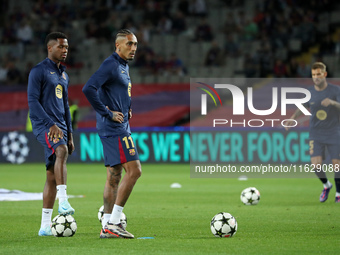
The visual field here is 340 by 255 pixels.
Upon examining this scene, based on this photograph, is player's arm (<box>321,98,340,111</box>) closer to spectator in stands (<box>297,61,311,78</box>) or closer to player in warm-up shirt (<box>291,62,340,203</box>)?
player in warm-up shirt (<box>291,62,340,203</box>)

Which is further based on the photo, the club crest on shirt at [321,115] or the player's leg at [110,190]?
the club crest on shirt at [321,115]

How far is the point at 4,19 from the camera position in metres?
32.1

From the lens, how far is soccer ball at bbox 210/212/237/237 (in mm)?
8297

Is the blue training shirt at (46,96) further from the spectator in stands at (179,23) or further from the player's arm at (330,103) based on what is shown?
the spectator in stands at (179,23)

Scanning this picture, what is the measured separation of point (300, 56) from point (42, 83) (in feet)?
65.9

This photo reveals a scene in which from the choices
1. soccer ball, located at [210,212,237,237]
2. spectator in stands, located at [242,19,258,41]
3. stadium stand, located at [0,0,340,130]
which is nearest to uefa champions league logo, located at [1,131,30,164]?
stadium stand, located at [0,0,340,130]

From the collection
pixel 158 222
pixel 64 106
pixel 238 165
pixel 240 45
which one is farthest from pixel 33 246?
pixel 240 45

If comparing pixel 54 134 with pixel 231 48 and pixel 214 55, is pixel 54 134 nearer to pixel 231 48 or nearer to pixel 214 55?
pixel 214 55

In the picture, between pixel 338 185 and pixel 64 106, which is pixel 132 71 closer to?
pixel 338 185

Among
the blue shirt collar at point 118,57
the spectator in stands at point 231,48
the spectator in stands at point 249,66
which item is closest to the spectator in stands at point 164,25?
the spectator in stands at point 231,48

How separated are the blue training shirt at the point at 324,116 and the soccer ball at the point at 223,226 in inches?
211

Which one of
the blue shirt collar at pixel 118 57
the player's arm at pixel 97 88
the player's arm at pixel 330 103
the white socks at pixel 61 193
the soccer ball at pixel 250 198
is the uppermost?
the player's arm at pixel 330 103

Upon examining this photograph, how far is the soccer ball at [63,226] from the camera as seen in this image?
835 cm

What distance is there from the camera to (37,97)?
861 centimetres
